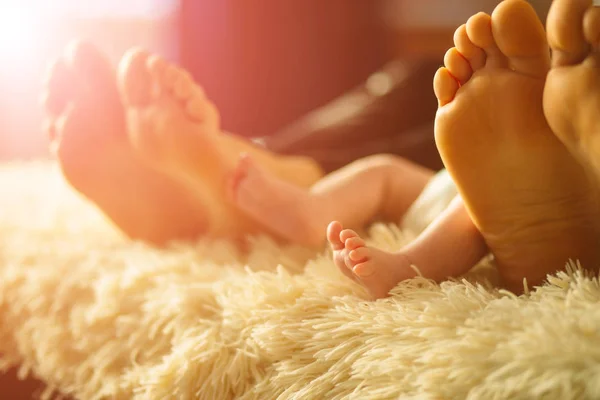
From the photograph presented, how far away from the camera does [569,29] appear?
42 centimetres

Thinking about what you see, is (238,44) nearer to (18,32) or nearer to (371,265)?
(18,32)

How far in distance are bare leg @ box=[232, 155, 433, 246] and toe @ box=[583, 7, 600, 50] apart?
0.36m

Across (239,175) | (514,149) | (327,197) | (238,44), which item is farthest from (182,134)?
(238,44)

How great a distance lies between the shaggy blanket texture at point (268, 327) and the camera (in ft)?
1.27

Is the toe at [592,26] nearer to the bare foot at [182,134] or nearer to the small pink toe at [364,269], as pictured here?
the small pink toe at [364,269]

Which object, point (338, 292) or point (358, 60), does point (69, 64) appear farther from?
point (358, 60)

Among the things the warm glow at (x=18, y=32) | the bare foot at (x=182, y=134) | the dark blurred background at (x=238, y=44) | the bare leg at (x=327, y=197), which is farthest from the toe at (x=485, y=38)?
the warm glow at (x=18, y=32)

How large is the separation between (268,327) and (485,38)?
0.28 metres

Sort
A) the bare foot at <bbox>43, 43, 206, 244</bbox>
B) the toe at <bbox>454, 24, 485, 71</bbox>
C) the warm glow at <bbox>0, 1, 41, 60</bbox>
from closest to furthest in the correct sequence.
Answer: the toe at <bbox>454, 24, 485, 71</bbox>, the bare foot at <bbox>43, 43, 206, 244</bbox>, the warm glow at <bbox>0, 1, 41, 60</bbox>

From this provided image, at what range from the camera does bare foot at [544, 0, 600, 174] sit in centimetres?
42

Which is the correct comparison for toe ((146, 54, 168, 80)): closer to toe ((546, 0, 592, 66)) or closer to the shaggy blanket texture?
the shaggy blanket texture

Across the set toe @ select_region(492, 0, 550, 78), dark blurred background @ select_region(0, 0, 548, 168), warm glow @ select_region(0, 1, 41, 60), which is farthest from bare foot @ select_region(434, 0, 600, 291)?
warm glow @ select_region(0, 1, 41, 60)

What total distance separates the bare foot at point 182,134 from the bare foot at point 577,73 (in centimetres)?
44

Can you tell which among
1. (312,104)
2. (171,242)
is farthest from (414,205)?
(312,104)
